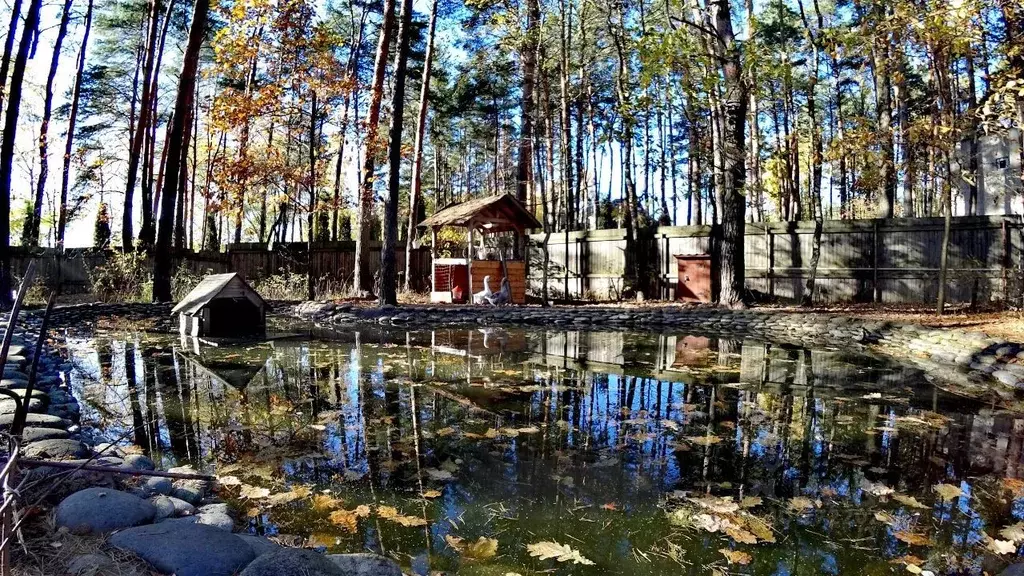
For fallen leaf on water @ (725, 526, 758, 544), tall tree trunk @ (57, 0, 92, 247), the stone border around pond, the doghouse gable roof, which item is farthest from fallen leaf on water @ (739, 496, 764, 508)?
tall tree trunk @ (57, 0, 92, 247)

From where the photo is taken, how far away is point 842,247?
1523 centimetres

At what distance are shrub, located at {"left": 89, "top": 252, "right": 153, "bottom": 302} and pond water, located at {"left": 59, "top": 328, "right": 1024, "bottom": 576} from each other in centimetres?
859

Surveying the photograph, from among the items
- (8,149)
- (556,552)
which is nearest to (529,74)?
(8,149)

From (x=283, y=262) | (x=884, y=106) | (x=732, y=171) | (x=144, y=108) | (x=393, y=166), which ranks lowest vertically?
(x=283, y=262)

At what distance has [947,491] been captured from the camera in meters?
3.54

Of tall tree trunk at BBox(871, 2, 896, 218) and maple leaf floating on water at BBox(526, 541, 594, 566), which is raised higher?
tall tree trunk at BBox(871, 2, 896, 218)

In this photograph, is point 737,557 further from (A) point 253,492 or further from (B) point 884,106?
(B) point 884,106

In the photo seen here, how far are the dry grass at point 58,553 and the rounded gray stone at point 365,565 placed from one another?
0.64 meters

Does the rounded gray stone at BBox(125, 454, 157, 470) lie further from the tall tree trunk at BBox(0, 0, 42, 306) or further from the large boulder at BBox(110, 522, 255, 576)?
the tall tree trunk at BBox(0, 0, 42, 306)

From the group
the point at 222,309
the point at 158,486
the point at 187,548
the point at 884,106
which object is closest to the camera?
the point at 187,548

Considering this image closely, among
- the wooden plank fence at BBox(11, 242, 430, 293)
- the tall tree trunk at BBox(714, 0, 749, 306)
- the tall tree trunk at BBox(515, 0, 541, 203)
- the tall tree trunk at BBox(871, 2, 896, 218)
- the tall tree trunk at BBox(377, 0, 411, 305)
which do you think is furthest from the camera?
the tall tree trunk at BBox(515, 0, 541, 203)

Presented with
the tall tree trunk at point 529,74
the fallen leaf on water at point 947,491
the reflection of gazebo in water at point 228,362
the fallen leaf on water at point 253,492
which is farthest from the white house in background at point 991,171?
the fallen leaf on water at point 253,492

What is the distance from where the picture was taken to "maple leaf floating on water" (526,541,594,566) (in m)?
2.71

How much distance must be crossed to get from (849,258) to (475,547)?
49.6 ft
